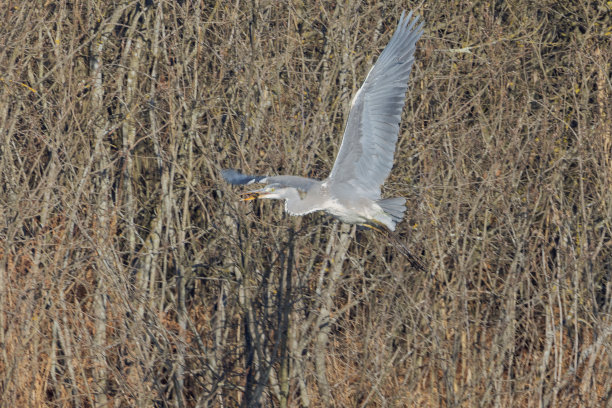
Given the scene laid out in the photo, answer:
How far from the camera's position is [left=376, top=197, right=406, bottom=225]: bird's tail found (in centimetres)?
574

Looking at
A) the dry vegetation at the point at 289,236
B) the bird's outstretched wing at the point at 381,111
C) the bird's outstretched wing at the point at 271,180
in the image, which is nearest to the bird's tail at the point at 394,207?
the bird's outstretched wing at the point at 381,111

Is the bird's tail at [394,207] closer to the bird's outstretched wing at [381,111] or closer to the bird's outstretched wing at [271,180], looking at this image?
the bird's outstretched wing at [381,111]

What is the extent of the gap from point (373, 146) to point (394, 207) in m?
0.49

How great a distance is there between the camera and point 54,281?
598cm

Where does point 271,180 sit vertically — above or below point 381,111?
below

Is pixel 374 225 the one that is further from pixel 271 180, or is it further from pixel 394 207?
pixel 271 180

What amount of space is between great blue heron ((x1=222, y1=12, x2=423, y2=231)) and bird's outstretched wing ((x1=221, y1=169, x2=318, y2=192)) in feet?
0.05

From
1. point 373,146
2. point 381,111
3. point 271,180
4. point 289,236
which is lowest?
point 289,236

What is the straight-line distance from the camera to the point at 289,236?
5.55 metres

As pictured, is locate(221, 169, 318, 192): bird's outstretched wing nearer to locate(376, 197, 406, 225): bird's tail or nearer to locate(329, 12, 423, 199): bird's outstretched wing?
locate(329, 12, 423, 199): bird's outstretched wing

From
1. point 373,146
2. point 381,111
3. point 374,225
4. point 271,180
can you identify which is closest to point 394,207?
point 374,225

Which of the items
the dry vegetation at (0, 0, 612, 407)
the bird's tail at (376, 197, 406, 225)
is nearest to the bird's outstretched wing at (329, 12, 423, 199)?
the bird's tail at (376, 197, 406, 225)

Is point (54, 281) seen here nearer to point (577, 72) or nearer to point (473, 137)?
point (473, 137)

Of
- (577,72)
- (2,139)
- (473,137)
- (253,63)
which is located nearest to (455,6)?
(577,72)
